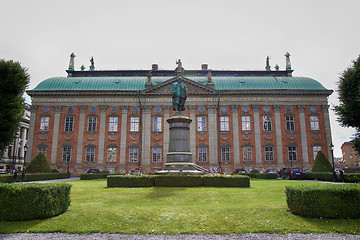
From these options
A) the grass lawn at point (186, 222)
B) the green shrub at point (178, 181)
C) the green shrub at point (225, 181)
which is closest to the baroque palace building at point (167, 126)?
the green shrub at point (225, 181)

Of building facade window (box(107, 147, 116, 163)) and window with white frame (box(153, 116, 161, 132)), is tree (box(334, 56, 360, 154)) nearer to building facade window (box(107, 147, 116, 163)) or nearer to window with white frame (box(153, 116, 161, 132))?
window with white frame (box(153, 116, 161, 132))

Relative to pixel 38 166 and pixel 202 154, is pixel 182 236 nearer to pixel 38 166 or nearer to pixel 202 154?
pixel 38 166

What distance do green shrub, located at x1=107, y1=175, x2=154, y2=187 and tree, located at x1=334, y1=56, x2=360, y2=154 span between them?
16.4 metres

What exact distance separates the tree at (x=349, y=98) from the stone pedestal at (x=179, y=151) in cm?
1273

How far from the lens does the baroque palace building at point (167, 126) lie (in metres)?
45.7

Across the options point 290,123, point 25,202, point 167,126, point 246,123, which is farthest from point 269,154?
point 25,202

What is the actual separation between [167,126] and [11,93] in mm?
28012

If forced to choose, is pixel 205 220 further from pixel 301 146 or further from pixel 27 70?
pixel 301 146

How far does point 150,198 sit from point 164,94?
109ft

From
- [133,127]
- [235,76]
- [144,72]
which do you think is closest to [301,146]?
[235,76]

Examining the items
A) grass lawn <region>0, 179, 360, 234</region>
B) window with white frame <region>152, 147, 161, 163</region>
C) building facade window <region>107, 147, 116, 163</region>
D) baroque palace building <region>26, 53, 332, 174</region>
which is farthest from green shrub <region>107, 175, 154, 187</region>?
building facade window <region>107, 147, 116, 163</region>

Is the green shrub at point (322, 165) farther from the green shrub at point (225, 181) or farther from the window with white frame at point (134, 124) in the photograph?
the window with white frame at point (134, 124)

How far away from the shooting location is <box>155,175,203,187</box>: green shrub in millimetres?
19812

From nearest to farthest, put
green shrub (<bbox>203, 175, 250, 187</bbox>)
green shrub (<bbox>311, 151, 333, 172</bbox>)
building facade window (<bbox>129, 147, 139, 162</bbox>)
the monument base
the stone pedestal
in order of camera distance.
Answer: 1. green shrub (<bbox>203, 175, 250, 187</bbox>)
2. the monument base
3. the stone pedestal
4. green shrub (<bbox>311, 151, 333, 172</bbox>)
5. building facade window (<bbox>129, 147, 139, 162</bbox>)
